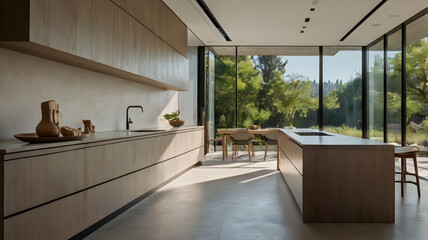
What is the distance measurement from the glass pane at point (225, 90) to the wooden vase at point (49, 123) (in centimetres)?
720

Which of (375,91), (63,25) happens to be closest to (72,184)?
(63,25)

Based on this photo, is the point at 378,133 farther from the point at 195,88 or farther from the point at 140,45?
the point at 140,45

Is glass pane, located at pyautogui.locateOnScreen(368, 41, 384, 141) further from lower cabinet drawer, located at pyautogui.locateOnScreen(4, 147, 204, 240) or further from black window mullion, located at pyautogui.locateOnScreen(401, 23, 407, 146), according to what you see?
lower cabinet drawer, located at pyautogui.locateOnScreen(4, 147, 204, 240)

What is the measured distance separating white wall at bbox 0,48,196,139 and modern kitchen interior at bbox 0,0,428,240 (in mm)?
14

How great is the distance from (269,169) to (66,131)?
480cm

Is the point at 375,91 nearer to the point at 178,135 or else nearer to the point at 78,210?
the point at 178,135

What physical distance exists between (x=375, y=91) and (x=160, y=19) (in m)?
5.69

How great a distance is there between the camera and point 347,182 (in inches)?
129

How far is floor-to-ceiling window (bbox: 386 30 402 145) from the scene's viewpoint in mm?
7050

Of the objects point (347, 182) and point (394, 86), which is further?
point (394, 86)

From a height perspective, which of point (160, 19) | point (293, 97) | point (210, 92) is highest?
point (160, 19)

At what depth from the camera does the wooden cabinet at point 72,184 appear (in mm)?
2114

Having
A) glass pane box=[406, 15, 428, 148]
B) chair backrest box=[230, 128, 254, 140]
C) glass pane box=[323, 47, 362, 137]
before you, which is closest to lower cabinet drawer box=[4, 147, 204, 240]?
chair backrest box=[230, 128, 254, 140]

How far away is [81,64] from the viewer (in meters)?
3.69
